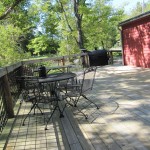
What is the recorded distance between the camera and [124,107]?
4320 millimetres

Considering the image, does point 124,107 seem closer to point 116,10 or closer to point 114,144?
point 114,144

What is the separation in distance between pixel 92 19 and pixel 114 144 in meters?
14.5

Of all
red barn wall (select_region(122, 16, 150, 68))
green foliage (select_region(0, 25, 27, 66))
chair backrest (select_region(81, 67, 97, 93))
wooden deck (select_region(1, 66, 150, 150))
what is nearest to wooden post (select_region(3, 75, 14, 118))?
wooden deck (select_region(1, 66, 150, 150))

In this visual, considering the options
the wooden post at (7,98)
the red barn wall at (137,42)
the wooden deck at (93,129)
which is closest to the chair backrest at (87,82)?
the wooden deck at (93,129)

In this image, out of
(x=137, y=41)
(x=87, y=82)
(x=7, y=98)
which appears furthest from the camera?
(x=137, y=41)

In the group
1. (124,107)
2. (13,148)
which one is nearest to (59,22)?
(124,107)

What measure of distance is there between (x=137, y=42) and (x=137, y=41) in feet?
0.14

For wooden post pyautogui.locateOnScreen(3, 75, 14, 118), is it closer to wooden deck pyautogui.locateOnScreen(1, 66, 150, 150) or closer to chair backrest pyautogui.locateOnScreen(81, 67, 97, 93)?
wooden deck pyautogui.locateOnScreen(1, 66, 150, 150)

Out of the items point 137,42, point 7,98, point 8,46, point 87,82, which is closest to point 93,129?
point 7,98

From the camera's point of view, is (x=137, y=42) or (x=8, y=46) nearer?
(x=137, y=42)

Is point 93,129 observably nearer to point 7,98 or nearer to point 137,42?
point 7,98

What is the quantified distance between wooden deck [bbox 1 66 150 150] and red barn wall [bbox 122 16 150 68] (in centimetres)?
521

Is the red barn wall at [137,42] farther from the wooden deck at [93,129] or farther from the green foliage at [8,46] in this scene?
the green foliage at [8,46]

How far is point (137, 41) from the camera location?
10320mm
